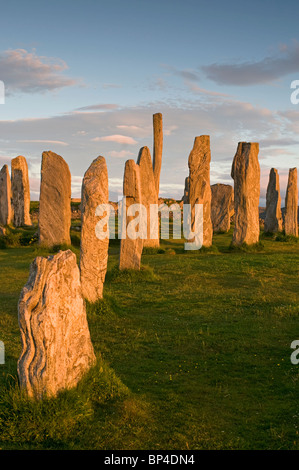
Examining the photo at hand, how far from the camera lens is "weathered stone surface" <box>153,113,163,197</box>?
22038mm

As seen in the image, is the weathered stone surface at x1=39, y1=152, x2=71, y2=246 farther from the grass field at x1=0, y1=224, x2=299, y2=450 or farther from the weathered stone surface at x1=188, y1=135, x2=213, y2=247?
the weathered stone surface at x1=188, y1=135, x2=213, y2=247

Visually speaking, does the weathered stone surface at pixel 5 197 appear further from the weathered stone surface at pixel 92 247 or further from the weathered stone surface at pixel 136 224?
the weathered stone surface at pixel 92 247

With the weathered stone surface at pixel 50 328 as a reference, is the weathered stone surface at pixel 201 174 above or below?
above

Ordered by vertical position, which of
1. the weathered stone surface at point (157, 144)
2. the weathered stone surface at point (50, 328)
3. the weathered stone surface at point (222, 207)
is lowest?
the weathered stone surface at point (50, 328)

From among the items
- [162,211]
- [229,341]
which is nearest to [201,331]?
[229,341]

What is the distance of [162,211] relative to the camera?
36.9 m

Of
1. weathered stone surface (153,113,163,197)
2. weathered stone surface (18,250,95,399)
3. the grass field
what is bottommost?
the grass field

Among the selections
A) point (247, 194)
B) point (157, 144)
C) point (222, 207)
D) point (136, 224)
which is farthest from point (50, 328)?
point (222, 207)

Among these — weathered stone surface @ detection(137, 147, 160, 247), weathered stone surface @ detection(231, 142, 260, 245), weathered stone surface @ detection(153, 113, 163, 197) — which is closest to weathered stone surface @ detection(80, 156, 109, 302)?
weathered stone surface @ detection(137, 147, 160, 247)

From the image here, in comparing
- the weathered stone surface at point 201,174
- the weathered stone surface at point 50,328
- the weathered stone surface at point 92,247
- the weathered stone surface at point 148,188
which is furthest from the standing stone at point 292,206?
the weathered stone surface at point 50,328

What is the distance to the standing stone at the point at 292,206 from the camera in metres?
23.1

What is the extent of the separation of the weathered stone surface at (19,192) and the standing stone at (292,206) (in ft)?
47.5

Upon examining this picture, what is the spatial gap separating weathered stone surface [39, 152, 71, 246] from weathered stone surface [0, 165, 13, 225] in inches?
319

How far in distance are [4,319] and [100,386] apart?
4.30 meters
